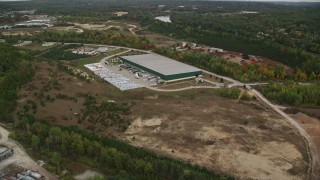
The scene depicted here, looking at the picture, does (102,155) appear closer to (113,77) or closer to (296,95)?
(296,95)

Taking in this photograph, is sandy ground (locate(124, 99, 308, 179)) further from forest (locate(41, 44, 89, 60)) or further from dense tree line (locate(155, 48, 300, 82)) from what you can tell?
forest (locate(41, 44, 89, 60))

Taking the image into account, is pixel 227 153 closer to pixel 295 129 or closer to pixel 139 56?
pixel 295 129

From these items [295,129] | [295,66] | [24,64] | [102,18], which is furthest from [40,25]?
[295,129]

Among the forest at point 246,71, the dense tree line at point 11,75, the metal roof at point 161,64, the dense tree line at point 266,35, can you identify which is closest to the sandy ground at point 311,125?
the forest at point 246,71

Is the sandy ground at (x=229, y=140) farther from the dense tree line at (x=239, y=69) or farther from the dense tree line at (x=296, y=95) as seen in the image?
the dense tree line at (x=239, y=69)

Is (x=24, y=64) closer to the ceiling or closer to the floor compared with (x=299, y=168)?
closer to the ceiling

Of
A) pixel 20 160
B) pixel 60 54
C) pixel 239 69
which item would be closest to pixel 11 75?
pixel 20 160
